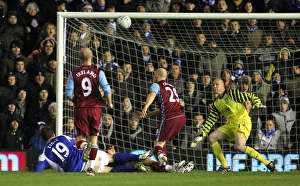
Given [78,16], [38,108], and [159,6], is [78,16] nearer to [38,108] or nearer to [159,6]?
[38,108]

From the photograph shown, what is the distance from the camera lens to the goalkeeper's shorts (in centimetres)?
1583

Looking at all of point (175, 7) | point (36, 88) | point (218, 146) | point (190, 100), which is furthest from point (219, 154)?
point (175, 7)

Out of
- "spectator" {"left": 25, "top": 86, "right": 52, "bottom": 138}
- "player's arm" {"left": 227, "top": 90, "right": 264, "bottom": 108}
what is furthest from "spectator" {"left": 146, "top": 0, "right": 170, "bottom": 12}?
"player's arm" {"left": 227, "top": 90, "right": 264, "bottom": 108}

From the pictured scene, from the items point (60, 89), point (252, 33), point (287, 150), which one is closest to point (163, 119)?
point (60, 89)

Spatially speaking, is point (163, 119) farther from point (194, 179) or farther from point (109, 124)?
point (194, 179)

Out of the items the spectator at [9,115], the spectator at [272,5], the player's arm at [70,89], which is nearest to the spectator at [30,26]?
the spectator at [9,115]

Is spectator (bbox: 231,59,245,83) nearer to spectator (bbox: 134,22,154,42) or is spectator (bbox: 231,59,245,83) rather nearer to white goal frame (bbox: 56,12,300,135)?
spectator (bbox: 134,22,154,42)

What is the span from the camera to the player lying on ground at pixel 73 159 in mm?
14000

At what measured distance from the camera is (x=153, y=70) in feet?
60.3

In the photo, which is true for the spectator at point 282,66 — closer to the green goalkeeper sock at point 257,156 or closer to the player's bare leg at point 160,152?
the green goalkeeper sock at point 257,156

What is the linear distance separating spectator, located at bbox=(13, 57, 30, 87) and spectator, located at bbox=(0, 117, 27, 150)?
1.19 m

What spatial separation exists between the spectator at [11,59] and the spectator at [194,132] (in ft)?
12.3

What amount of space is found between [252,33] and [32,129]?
194 inches

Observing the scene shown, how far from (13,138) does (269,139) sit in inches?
194
